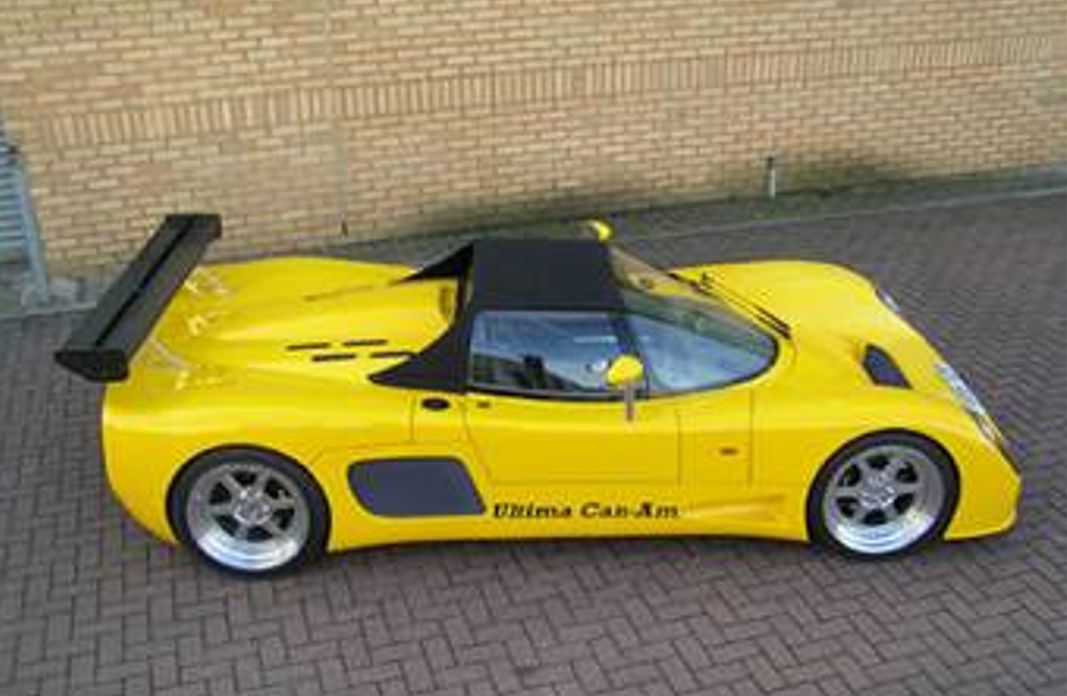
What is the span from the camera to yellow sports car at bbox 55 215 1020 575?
174 inches

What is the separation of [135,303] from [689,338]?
7.53ft

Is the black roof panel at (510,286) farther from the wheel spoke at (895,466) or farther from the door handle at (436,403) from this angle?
the wheel spoke at (895,466)

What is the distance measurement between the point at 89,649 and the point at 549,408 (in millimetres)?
1948

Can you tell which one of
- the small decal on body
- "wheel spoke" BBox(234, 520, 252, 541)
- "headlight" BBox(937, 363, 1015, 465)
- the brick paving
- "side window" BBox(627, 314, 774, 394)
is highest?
"side window" BBox(627, 314, 774, 394)

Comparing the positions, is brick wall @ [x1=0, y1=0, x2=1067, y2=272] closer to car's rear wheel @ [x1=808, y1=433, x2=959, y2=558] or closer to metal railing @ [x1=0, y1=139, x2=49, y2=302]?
metal railing @ [x1=0, y1=139, x2=49, y2=302]

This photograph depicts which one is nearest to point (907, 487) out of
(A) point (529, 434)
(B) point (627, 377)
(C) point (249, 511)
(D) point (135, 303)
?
(B) point (627, 377)

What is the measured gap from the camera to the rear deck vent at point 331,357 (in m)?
4.66

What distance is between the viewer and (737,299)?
17.3 feet

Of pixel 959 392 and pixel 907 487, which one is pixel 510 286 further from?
pixel 959 392

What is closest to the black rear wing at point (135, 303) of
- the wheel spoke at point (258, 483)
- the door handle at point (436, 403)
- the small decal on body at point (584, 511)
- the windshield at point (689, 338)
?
the wheel spoke at point (258, 483)

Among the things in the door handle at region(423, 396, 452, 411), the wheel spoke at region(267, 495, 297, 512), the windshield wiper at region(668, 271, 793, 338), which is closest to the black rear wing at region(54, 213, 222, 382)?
the wheel spoke at region(267, 495, 297, 512)

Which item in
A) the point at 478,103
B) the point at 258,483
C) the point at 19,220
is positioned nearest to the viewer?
the point at 258,483

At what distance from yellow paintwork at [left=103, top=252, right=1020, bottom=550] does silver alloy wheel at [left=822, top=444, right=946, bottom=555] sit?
4.1 inches

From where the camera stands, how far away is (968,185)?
31.2ft
